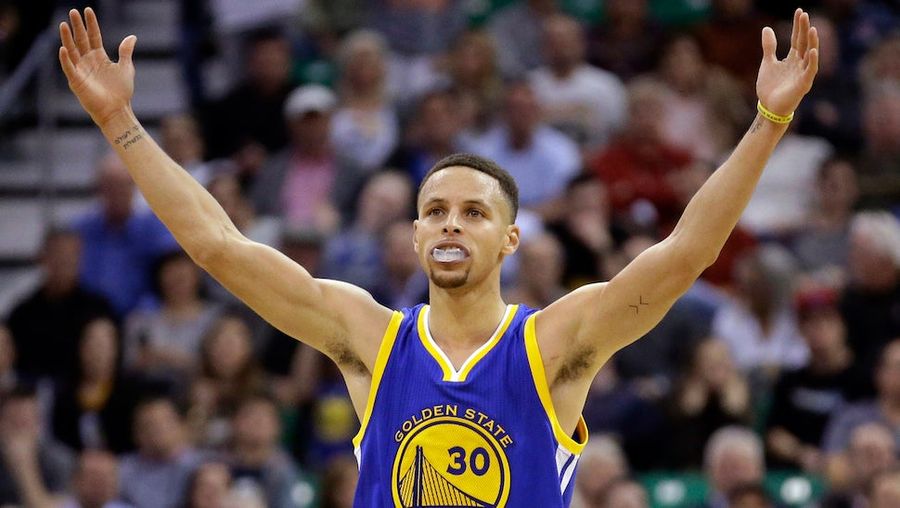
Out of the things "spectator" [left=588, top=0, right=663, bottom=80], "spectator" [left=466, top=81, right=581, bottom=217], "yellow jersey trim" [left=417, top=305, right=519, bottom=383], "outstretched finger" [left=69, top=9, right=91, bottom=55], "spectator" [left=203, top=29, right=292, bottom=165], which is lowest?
"yellow jersey trim" [left=417, top=305, right=519, bottom=383]

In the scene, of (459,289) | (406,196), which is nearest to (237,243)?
(459,289)

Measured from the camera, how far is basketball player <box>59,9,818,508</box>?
5.57 meters

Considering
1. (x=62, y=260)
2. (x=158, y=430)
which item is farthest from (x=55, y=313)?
(x=158, y=430)

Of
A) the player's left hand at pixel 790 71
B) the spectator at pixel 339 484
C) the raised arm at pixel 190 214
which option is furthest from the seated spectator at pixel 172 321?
the player's left hand at pixel 790 71

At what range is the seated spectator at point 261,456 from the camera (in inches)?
416

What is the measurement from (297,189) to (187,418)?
254cm

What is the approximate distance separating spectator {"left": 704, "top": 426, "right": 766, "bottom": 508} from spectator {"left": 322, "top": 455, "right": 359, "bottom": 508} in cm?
233

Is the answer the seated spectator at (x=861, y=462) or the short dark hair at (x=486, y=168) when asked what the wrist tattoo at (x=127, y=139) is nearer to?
the short dark hair at (x=486, y=168)

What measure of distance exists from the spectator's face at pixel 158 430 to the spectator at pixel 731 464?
363 centimetres

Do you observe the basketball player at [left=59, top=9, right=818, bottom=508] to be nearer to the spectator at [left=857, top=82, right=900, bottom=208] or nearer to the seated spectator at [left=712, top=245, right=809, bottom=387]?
the seated spectator at [left=712, top=245, right=809, bottom=387]

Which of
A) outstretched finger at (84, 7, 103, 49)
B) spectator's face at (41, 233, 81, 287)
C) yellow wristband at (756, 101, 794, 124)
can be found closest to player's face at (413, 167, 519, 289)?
yellow wristband at (756, 101, 794, 124)

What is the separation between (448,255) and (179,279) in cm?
639

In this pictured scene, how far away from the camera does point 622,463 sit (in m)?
10.5

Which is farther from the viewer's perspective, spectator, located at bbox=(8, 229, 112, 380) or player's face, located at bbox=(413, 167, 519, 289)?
spectator, located at bbox=(8, 229, 112, 380)
